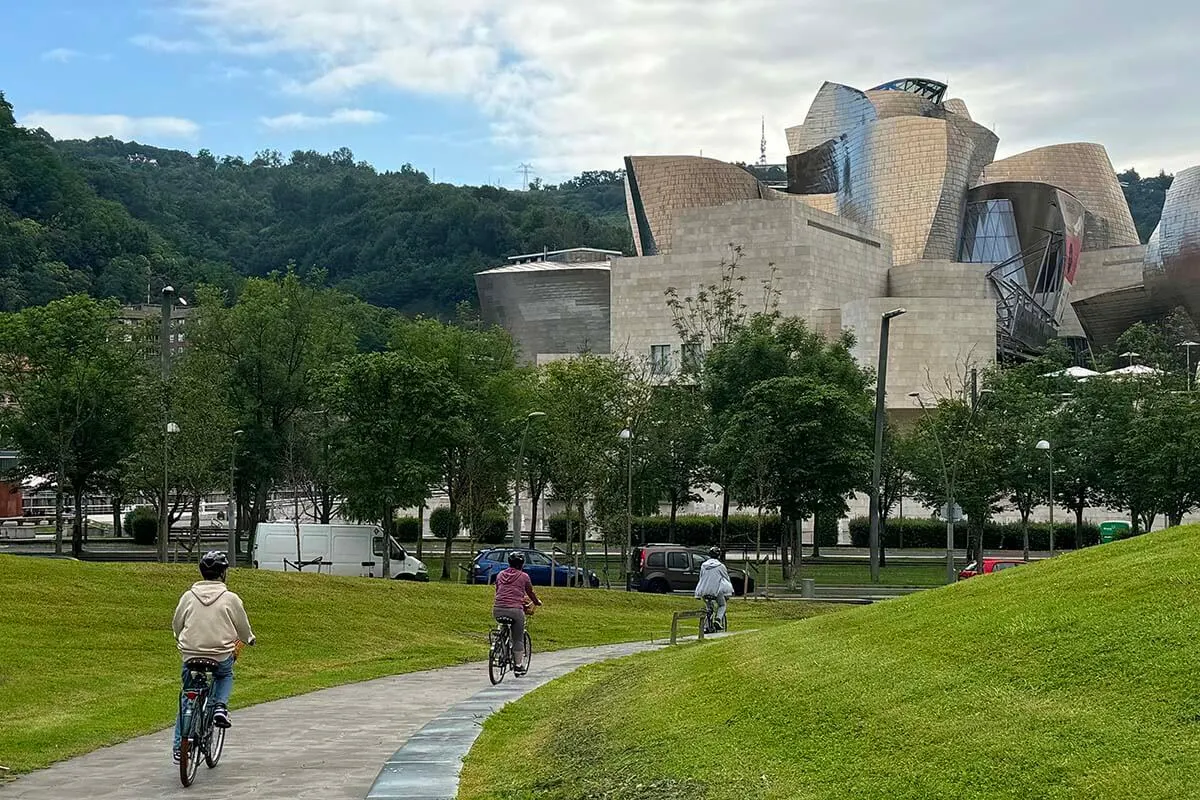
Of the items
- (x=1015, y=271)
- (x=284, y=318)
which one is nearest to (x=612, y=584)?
(x=284, y=318)

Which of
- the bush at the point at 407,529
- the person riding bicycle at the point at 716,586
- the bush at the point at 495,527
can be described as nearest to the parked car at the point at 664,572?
the person riding bicycle at the point at 716,586

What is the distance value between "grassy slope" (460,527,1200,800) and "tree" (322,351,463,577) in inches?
1219

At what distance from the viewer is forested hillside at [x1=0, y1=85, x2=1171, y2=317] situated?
4946 inches

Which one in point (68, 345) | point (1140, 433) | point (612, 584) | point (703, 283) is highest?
point (703, 283)

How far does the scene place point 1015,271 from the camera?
106m

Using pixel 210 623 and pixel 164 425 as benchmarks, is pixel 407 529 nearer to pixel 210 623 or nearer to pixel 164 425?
pixel 164 425

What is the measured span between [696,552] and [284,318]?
20.6 meters

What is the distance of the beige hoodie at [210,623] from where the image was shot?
10359 mm

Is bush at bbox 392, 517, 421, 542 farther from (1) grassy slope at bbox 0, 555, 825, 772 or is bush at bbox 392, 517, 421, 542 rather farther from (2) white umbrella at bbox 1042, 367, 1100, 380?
(1) grassy slope at bbox 0, 555, 825, 772

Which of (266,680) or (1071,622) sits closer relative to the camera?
(1071,622)

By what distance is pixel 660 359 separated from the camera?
8288 centimetres

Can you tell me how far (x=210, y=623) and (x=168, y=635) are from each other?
11079mm

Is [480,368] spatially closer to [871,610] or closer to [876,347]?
[876,347]

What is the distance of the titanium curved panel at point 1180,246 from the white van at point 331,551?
7468 cm
